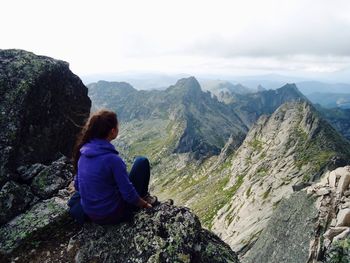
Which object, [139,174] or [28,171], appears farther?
[28,171]

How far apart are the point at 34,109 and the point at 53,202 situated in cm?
625

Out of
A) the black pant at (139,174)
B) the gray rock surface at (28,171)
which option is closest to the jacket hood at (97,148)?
the black pant at (139,174)

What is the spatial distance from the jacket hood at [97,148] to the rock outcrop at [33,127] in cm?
408

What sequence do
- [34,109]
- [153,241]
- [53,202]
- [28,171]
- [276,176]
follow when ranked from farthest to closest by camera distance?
1. [276,176]
2. [34,109]
3. [28,171]
4. [53,202]
5. [153,241]

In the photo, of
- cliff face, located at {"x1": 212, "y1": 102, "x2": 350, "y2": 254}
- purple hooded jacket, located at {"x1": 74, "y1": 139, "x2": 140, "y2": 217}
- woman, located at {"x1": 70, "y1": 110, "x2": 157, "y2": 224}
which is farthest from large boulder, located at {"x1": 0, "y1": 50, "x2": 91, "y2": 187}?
cliff face, located at {"x1": 212, "y1": 102, "x2": 350, "y2": 254}

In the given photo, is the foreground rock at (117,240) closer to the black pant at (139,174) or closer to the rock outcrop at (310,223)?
the black pant at (139,174)

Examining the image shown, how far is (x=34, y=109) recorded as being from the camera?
76.5ft

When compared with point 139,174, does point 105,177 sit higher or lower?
higher

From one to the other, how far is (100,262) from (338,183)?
2429 centimetres

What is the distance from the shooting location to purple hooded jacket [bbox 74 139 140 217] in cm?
1593

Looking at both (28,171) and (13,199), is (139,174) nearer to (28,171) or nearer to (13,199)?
(13,199)

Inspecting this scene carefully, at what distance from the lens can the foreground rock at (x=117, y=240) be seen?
15.7 meters

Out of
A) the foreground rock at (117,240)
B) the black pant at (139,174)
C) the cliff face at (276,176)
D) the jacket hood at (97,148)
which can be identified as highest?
the jacket hood at (97,148)

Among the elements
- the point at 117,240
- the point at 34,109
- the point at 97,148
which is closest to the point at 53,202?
the point at 117,240
